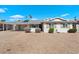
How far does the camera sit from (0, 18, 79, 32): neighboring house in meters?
6.86

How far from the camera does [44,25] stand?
704cm

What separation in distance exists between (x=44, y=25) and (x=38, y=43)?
19.3 inches

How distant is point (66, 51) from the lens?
672 centimetres

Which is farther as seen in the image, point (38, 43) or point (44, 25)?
point (44, 25)

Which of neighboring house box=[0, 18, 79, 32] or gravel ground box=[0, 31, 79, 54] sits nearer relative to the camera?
gravel ground box=[0, 31, 79, 54]

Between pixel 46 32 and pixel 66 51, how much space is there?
636mm

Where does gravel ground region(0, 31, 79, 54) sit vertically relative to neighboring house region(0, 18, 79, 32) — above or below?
below

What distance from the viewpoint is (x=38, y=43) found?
22.3 ft

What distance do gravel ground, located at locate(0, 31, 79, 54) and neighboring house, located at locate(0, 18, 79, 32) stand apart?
118 millimetres

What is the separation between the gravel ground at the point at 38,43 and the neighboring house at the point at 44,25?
0.39ft

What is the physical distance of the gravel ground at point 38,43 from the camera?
6.69 metres

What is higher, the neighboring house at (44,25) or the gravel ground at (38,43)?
the neighboring house at (44,25)

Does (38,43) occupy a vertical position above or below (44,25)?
below
